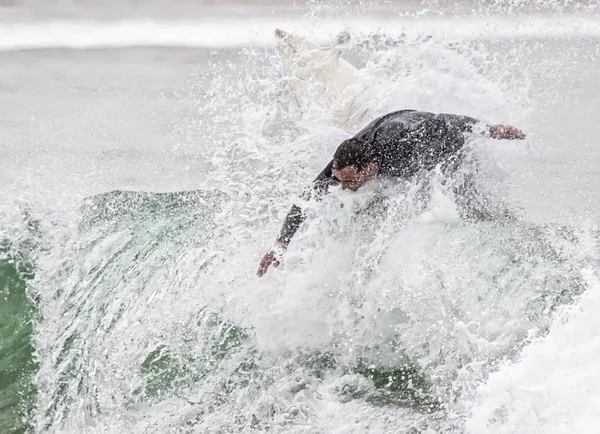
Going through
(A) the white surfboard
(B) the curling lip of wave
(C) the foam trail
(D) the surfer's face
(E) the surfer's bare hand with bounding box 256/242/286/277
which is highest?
(B) the curling lip of wave

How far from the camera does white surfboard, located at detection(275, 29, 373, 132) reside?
2.84 m

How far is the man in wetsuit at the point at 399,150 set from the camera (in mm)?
2223

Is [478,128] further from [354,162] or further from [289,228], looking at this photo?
[289,228]

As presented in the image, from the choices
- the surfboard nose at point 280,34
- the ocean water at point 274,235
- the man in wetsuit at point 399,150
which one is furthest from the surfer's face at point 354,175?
the surfboard nose at point 280,34

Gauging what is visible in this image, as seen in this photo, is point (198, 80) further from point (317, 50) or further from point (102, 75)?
point (317, 50)

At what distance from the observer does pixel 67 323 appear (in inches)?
103

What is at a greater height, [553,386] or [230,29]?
[230,29]

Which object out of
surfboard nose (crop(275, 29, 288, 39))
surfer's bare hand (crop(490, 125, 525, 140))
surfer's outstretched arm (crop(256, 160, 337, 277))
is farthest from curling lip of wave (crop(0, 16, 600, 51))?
surfer's outstretched arm (crop(256, 160, 337, 277))

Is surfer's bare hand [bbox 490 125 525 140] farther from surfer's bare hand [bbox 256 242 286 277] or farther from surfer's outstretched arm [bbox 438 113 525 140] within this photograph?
surfer's bare hand [bbox 256 242 286 277]

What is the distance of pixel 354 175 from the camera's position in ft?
7.13

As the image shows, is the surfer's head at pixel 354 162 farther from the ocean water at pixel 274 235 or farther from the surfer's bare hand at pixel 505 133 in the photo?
the surfer's bare hand at pixel 505 133

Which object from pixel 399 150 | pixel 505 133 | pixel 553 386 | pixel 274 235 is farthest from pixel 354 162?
pixel 553 386

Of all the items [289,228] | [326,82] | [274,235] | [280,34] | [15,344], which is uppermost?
[280,34]

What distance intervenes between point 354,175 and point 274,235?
720mm
